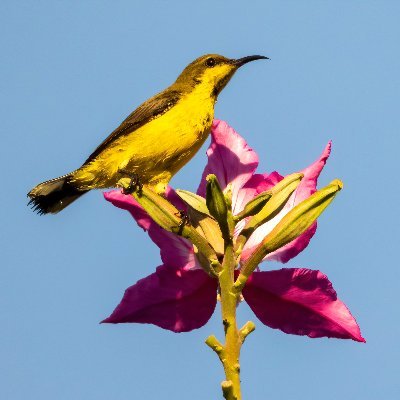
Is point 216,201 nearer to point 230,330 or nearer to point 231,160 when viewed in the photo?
point 230,330

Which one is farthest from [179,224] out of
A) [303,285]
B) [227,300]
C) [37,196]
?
[37,196]

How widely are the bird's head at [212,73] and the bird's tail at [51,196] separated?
1.45 metres

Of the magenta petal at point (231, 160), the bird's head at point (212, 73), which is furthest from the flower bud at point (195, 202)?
the bird's head at point (212, 73)

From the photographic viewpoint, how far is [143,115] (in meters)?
5.91

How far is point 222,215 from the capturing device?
1980mm

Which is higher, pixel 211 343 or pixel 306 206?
pixel 306 206

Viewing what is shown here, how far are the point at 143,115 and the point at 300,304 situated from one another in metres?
3.76

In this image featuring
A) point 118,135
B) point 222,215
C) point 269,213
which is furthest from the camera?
point 118,135

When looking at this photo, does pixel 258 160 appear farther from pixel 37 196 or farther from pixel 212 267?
pixel 37 196

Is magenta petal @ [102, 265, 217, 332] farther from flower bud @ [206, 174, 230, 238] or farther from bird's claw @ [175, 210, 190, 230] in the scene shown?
flower bud @ [206, 174, 230, 238]

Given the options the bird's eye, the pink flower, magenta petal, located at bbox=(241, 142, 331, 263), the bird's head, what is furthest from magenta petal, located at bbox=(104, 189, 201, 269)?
the bird's eye

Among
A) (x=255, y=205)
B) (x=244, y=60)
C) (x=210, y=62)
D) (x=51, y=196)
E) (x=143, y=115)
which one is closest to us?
(x=255, y=205)

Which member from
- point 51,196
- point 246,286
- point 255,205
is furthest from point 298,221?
point 51,196

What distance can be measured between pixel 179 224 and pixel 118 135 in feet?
12.7
